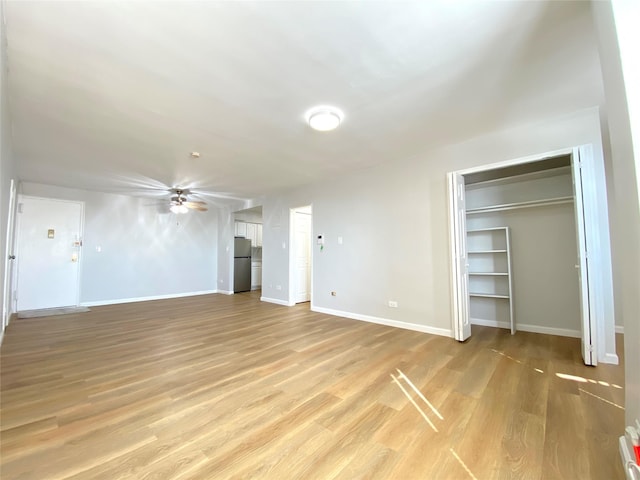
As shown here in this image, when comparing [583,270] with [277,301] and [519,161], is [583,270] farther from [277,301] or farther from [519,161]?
[277,301]

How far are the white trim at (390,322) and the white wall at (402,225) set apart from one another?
0.8 inches

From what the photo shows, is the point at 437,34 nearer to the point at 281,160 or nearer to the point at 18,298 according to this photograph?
the point at 281,160

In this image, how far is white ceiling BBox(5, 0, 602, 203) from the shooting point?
164 cm

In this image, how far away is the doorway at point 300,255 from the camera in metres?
5.83

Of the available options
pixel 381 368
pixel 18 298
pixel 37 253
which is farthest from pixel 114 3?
pixel 18 298

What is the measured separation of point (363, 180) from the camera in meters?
4.64

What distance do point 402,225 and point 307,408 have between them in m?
2.93

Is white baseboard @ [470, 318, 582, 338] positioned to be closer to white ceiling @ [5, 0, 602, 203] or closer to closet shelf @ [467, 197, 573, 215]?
closet shelf @ [467, 197, 573, 215]

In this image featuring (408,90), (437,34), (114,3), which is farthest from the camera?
(408,90)

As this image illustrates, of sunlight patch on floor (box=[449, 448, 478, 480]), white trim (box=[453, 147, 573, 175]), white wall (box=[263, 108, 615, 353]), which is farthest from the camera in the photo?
white wall (box=[263, 108, 615, 353])

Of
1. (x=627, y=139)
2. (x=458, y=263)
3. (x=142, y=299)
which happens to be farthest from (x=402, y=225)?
(x=142, y=299)

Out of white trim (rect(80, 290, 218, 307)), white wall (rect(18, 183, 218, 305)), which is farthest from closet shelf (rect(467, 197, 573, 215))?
white trim (rect(80, 290, 218, 307))

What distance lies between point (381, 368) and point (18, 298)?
676 centimetres

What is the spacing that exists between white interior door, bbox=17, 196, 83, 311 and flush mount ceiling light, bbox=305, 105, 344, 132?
233 inches
